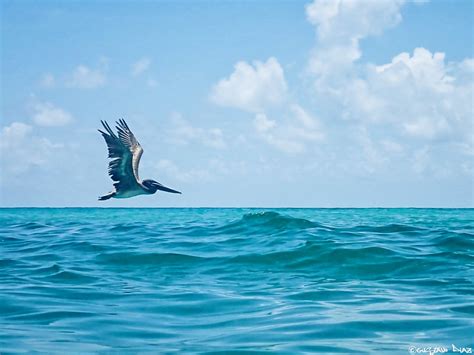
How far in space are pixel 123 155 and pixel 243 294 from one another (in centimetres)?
478

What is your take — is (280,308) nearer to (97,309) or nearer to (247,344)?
(247,344)

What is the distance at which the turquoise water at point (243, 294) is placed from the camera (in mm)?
7477

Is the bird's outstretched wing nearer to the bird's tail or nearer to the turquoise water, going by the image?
the bird's tail

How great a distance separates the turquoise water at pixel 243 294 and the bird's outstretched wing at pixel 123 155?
1701mm

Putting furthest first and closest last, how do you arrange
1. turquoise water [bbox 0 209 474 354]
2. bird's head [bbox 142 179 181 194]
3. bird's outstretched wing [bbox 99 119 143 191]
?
bird's head [bbox 142 179 181 194]
bird's outstretched wing [bbox 99 119 143 191]
turquoise water [bbox 0 209 474 354]

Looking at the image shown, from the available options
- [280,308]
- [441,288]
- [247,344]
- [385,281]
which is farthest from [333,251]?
[247,344]

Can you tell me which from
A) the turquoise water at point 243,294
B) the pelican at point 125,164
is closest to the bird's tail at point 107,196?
the pelican at point 125,164

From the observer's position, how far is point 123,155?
531 inches

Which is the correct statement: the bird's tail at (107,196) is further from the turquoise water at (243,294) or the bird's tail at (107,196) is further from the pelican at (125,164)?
the turquoise water at (243,294)

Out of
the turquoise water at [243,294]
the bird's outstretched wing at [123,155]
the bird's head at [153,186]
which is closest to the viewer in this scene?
the turquoise water at [243,294]

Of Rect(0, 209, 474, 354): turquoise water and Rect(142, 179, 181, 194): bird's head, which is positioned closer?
Rect(0, 209, 474, 354): turquoise water

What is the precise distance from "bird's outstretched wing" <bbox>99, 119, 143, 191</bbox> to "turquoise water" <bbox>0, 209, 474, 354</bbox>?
170cm

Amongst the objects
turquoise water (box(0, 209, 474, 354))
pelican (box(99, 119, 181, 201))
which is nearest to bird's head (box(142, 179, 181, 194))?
pelican (box(99, 119, 181, 201))

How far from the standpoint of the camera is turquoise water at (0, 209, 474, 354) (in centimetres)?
748
